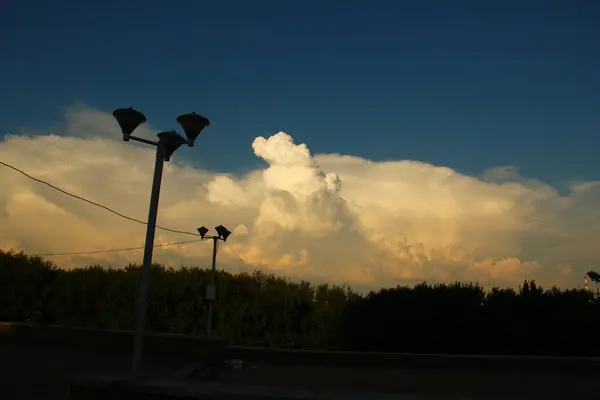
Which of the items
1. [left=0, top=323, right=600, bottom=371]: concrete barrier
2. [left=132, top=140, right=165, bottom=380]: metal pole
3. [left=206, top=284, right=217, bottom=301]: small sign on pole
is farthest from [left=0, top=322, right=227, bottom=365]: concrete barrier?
[left=206, top=284, right=217, bottom=301]: small sign on pole

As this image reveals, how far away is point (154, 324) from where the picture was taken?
741 inches

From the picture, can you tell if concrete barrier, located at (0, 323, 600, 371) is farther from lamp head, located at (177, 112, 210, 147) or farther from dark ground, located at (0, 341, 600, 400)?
lamp head, located at (177, 112, 210, 147)

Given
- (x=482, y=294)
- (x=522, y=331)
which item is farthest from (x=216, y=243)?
(x=522, y=331)

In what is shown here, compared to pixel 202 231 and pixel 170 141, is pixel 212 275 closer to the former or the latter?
pixel 202 231

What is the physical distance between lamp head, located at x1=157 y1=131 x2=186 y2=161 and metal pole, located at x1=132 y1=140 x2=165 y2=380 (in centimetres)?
12

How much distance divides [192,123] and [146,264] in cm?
208

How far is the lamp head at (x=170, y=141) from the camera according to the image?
311 inches

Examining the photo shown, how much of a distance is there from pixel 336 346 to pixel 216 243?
5.66 metres

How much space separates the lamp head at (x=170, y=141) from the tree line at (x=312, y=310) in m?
7.95

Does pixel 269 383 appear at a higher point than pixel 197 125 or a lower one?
lower

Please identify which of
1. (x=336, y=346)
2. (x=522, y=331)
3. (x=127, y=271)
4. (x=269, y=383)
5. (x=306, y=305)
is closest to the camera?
(x=269, y=383)

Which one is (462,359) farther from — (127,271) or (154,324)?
(127,271)

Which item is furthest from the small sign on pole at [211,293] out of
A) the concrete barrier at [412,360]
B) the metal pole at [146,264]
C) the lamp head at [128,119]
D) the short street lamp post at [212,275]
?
the lamp head at [128,119]

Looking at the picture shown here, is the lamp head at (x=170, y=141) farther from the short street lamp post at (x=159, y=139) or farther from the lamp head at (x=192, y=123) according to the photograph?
the lamp head at (x=192, y=123)
